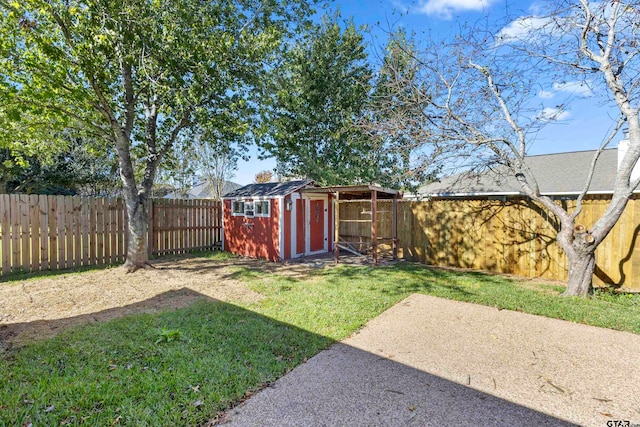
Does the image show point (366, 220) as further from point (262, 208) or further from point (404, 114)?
point (404, 114)

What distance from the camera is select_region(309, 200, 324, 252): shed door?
35.6 feet

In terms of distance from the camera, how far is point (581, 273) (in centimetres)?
553

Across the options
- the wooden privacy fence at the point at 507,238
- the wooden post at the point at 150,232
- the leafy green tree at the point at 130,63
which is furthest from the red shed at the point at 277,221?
the leafy green tree at the point at 130,63

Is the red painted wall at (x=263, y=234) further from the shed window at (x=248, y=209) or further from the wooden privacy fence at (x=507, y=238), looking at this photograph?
the wooden privacy fence at (x=507, y=238)

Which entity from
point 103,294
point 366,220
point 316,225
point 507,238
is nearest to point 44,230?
point 103,294

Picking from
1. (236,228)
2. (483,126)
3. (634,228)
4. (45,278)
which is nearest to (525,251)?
(634,228)

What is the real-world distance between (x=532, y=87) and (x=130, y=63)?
8.33 m

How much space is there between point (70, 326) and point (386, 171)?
10.7 m

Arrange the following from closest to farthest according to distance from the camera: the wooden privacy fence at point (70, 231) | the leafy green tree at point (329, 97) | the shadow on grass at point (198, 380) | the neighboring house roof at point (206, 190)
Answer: the shadow on grass at point (198, 380) → the wooden privacy fence at point (70, 231) → the leafy green tree at point (329, 97) → the neighboring house roof at point (206, 190)

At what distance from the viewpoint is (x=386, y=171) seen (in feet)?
40.8

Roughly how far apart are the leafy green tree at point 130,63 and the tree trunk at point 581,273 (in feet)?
24.5

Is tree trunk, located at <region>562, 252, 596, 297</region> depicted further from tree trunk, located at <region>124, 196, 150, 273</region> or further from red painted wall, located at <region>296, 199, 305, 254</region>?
tree trunk, located at <region>124, 196, 150, 273</region>

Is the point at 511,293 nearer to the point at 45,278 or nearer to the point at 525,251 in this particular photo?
the point at 525,251

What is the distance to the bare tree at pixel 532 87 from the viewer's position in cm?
525
